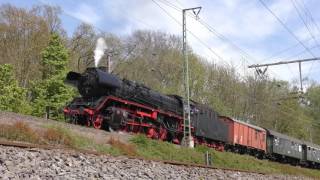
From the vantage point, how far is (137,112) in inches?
1001

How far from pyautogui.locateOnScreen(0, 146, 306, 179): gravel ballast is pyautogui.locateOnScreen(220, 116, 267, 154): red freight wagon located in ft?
74.7

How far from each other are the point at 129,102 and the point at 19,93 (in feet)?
73.8

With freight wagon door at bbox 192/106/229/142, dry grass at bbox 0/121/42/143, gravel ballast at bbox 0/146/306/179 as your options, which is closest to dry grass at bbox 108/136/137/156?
gravel ballast at bbox 0/146/306/179

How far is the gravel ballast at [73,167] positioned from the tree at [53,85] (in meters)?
29.6

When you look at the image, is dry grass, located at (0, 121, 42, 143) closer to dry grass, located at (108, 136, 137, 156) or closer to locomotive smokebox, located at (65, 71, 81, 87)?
dry grass, located at (108, 136, 137, 156)

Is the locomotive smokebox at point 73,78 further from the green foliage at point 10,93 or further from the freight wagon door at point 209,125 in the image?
the green foliage at point 10,93

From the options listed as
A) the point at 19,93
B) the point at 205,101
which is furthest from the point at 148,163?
Result: the point at 205,101

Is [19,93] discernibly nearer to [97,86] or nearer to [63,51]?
[63,51]

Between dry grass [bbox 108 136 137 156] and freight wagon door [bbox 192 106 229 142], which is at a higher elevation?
freight wagon door [bbox 192 106 229 142]

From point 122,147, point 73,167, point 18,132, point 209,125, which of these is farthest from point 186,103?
point 73,167

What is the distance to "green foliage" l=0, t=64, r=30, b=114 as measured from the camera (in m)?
43.3

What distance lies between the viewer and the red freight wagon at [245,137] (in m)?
37.6

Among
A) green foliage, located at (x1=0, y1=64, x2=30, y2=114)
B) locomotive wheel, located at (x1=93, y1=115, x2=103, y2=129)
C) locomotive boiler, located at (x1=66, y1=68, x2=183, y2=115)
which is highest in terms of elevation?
green foliage, located at (x1=0, y1=64, x2=30, y2=114)

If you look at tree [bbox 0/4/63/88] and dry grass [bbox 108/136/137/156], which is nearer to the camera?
dry grass [bbox 108/136/137/156]
